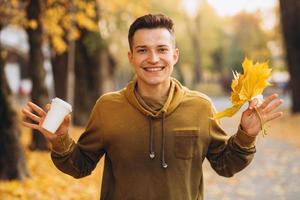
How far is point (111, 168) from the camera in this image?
3.28 metres

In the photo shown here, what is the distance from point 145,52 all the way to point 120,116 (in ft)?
1.28

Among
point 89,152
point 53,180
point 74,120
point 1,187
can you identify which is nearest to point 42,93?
point 53,180

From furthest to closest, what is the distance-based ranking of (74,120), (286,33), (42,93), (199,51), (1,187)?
(199,51), (286,33), (74,120), (42,93), (1,187)

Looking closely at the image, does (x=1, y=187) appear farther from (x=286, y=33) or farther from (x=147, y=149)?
→ (x=286, y=33)

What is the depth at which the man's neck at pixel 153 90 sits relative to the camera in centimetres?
330

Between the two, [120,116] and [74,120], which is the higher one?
[120,116]

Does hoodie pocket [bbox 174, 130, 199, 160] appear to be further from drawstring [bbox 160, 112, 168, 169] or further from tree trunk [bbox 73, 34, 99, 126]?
tree trunk [bbox 73, 34, 99, 126]

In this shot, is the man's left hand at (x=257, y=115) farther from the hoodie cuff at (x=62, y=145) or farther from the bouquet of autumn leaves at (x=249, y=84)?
the hoodie cuff at (x=62, y=145)

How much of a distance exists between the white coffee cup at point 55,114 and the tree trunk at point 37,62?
346 inches

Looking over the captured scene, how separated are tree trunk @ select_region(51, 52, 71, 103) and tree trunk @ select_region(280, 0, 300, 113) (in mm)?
9440

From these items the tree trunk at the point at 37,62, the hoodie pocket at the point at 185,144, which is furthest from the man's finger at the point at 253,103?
the tree trunk at the point at 37,62

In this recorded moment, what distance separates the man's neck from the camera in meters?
3.30

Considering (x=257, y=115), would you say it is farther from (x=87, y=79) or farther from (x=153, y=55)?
(x=87, y=79)

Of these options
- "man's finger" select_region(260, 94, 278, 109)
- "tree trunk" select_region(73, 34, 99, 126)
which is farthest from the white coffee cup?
"tree trunk" select_region(73, 34, 99, 126)
